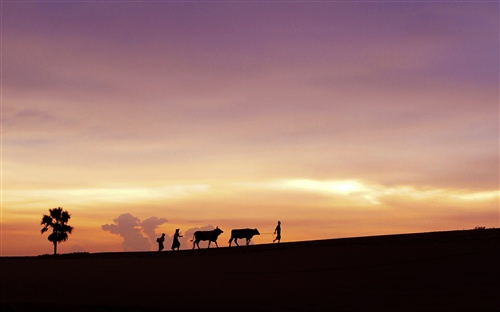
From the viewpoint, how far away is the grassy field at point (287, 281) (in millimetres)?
18000

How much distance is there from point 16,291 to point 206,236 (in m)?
30.1

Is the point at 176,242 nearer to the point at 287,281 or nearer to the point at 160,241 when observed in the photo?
the point at 160,241

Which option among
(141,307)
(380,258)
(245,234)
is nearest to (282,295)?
(141,307)

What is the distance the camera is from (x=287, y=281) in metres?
23.9

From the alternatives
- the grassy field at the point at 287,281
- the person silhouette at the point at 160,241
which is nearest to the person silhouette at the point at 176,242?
the person silhouette at the point at 160,241

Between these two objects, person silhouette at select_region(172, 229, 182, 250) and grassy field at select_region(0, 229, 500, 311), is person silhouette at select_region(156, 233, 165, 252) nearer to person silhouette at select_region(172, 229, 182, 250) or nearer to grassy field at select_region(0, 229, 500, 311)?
person silhouette at select_region(172, 229, 182, 250)

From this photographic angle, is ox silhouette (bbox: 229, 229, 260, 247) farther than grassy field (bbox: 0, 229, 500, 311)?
Yes

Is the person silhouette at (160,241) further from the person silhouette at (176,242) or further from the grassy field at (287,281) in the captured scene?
the grassy field at (287,281)

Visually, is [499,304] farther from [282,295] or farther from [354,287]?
[282,295]

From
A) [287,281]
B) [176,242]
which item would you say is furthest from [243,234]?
[287,281]

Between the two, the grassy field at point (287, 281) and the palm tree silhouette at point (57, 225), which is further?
the palm tree silhouette at point (57, 225)

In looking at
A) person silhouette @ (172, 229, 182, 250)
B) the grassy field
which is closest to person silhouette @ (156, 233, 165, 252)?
person silhouette @ (172, 229, 182, 250)

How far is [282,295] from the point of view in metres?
20.6

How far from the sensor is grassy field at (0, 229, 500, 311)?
18.0 metres
